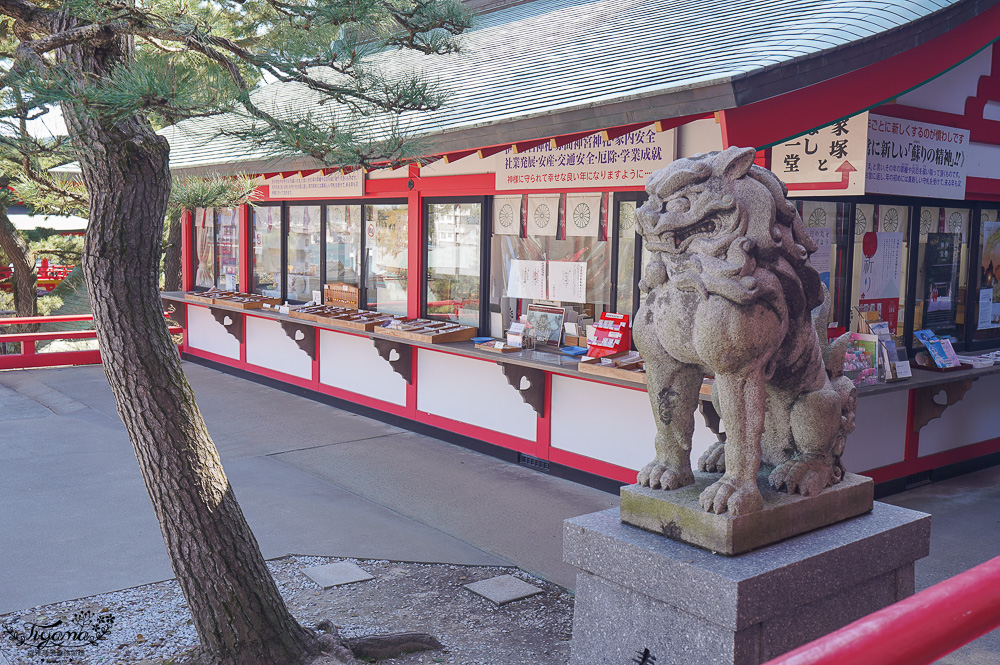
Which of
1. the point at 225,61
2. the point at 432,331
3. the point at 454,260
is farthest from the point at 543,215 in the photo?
the point at 225,61

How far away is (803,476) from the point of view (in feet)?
10.6

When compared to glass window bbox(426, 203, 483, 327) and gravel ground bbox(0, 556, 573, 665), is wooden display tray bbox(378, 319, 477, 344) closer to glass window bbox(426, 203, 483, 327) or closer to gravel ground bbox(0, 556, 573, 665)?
glass window bbox(426, 203, 483, 327)

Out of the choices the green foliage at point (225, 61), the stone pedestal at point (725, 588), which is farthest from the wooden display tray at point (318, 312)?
the stone pedestal at point (725, 588)

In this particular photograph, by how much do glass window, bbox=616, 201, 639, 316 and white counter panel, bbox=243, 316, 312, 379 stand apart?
4771 mm

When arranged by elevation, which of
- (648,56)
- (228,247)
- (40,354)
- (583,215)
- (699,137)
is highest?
(648,56)

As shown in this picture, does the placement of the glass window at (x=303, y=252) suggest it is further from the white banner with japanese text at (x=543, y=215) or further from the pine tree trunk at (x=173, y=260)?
the pine tree trunk at (x=173, y=260)

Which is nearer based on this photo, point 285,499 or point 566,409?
point 285,499

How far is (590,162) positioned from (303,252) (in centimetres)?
520

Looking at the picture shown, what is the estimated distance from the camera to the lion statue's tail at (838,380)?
3398 millimetres

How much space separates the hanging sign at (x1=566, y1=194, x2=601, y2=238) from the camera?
731 cm

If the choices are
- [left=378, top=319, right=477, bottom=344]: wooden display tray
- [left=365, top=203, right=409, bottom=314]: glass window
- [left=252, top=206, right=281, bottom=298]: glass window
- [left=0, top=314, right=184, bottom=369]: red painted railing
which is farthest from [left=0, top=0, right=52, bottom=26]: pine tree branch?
[left=0, top=314, right=184, bottom=369]: red painted railing

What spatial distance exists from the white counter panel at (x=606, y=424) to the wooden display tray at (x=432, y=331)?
1174 millimetres

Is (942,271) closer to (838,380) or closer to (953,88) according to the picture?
(953,88)

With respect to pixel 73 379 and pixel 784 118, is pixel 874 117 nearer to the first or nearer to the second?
pixel 784 118
